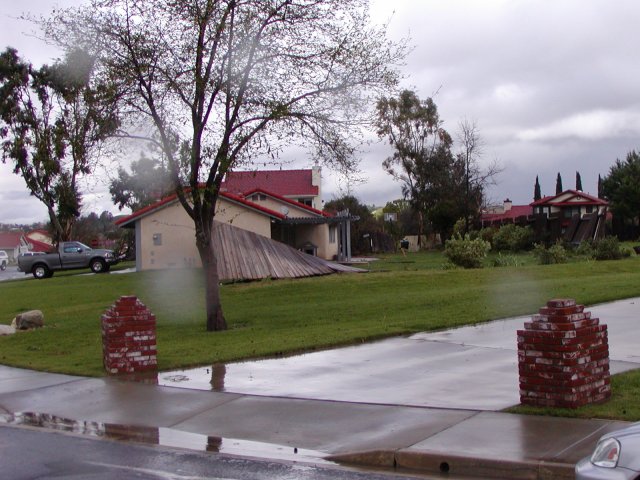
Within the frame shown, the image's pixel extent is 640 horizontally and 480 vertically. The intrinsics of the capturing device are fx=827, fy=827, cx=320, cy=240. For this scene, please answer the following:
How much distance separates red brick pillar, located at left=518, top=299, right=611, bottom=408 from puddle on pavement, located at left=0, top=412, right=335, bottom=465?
244 cm

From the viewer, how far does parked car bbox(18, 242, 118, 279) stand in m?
42.6

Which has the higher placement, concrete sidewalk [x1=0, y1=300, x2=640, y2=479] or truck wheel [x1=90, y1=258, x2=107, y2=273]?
truck wheel [x1=90, y1=258, x2=107, y2=273]

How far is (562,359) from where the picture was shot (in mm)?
8453

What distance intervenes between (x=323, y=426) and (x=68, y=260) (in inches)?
1426

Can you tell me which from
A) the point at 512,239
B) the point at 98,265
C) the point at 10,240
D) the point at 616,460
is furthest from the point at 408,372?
the point at 10,240

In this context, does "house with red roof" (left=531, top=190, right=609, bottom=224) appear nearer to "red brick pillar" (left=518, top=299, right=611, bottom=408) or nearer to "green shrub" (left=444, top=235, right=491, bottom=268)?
"green shrub" (left=444, top=235, right=491, bottom=268)

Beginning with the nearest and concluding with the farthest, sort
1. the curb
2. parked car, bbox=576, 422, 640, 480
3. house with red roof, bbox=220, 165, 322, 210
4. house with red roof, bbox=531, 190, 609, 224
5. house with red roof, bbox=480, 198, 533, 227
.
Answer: parked car, bbox=576, 422, 640, 480 → the curb → house with red roof, bbox=220, 165, 322, 210 → house with red roof, bbox=531, 190, 609, 224 → house with red roof, bbox=480, 198, 533, 227

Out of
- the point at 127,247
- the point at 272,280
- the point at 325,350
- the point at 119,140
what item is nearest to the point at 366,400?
the point at 325,350

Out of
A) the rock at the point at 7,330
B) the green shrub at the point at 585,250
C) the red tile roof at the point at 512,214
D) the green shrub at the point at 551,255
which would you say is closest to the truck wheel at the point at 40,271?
the rock at the point at 7,330

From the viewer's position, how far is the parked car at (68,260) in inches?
1677

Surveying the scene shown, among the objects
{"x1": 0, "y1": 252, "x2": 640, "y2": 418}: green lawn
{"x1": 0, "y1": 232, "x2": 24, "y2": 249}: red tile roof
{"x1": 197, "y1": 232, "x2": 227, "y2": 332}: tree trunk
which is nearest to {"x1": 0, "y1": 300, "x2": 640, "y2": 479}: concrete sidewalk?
Answer: {"x1": 0, "y1": 252, "x2": 640, "y2": 418}: green lawn

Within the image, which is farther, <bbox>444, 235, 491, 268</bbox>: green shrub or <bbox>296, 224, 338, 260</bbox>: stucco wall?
<bbox>296, 224, 338, 260</bbox>: stucco wall

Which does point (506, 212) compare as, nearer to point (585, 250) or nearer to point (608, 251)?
point (585, 250)

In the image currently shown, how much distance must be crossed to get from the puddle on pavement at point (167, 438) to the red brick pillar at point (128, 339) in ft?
7.19
